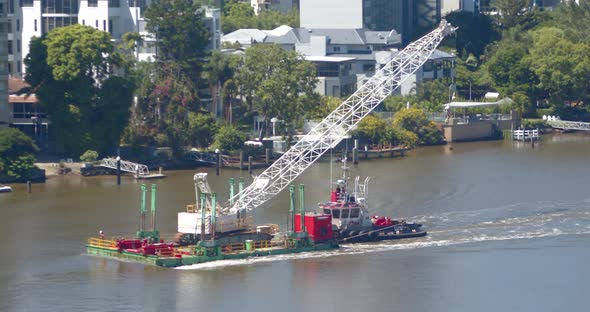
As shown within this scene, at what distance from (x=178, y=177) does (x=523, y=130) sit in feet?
77.5

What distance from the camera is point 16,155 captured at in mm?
70188

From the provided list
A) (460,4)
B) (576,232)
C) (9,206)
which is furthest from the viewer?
(460,4)

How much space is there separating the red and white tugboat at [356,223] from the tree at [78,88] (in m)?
21.4

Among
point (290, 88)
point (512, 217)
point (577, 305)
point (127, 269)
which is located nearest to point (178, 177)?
point (290, 88)

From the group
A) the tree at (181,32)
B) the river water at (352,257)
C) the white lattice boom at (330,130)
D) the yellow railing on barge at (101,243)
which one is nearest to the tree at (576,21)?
the tree at (181,32)

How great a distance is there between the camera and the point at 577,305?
46094 mm

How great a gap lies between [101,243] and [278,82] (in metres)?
27.8

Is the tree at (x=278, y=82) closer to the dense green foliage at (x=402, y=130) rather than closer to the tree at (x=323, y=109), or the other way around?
the tree at (x=323, y=109)

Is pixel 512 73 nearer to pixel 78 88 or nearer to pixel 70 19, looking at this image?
pixel 70 19

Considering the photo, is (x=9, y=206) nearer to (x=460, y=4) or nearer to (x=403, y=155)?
(x=403, y=155)

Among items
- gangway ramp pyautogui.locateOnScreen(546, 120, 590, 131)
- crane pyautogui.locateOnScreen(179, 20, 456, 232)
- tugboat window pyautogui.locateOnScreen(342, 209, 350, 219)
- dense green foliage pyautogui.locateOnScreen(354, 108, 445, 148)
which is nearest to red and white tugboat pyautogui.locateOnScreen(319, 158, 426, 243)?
tugboat window pyautogui.locateOnScreen(342, 209, 350, 219)

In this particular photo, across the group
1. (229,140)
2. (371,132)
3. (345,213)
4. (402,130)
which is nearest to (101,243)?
(345,213)

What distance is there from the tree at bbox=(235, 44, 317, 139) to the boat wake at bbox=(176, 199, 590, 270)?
18.9 m

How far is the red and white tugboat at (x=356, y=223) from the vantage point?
54594 mm
